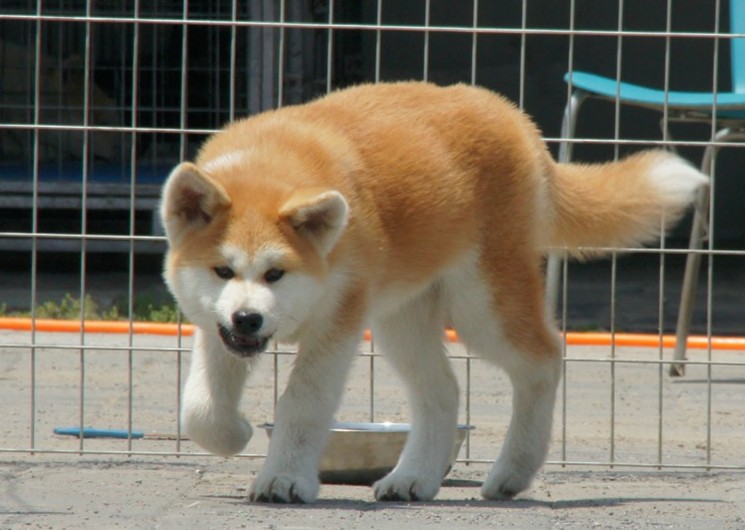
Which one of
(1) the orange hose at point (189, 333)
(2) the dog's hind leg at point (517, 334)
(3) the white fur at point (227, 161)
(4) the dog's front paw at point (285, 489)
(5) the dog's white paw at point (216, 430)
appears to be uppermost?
(3) the white fur at point (227, 161)

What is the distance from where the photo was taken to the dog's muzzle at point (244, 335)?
12.0 feet

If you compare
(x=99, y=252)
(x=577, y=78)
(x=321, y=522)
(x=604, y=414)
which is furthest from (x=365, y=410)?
(x=99, y=252)

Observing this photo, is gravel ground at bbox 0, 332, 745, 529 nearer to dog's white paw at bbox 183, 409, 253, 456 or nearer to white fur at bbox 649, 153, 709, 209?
dog's white paw at bbox 183, 409, 253, 456

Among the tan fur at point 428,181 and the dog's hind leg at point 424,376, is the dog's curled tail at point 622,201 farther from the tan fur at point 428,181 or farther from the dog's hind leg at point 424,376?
the dog's hind leg at point 424,376

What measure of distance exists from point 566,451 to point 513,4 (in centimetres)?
518

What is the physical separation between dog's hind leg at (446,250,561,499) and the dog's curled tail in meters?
0.31

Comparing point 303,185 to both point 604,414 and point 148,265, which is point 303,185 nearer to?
point 604,414

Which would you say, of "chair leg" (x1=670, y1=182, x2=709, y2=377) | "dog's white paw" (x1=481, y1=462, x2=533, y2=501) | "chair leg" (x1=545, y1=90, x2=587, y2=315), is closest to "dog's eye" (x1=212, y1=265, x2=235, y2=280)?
"dog's white paw" (x1=481, y1=462, x2=533, y2=501)

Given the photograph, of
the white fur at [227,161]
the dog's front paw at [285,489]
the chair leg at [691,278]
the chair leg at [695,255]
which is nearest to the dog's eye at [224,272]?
the white fur at [227,161]

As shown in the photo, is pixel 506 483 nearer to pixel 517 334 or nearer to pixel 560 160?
pixel 517 334

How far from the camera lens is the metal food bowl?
436 cm

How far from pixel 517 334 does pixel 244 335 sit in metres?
0.95

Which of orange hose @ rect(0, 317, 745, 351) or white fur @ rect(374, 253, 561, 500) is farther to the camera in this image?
orange hose @ rect(0, 317, 745, 351)

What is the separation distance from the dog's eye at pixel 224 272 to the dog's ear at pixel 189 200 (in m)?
0.14
